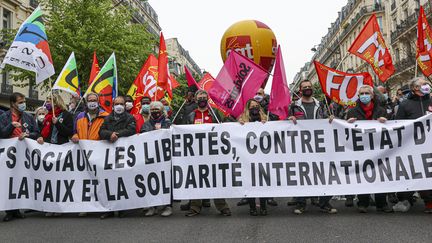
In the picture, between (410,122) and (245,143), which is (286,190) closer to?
(245,143)

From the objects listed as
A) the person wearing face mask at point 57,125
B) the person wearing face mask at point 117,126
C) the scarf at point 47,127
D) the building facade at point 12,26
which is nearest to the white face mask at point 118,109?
the person wearing face mask at point 117,126

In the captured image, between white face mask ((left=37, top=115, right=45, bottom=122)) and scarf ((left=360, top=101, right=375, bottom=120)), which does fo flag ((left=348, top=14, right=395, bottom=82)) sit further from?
white face mask ((left=37, top=115, right=45, bottom=122))

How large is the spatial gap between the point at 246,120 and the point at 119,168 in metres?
1.98

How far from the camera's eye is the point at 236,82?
6.57 metres

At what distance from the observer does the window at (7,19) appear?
90.6 feet

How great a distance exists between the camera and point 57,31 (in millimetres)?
20250

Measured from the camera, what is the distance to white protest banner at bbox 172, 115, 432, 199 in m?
5.51

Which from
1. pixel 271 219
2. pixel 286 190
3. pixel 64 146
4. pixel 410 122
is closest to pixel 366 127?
pixel 410 122

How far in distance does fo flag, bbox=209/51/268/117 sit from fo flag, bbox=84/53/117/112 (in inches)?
84.1

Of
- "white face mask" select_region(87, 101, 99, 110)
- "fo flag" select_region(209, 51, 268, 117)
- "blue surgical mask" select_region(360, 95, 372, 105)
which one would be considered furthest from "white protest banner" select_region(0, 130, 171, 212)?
"blue surgical mask" select_region(360, 95, 372, 105)

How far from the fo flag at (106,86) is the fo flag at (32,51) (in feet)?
3.18

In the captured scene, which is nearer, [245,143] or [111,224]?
[111,224]

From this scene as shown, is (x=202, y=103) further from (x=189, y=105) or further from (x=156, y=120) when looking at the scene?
(x=189, y=105)

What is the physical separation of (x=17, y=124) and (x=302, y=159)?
4.24 meters
